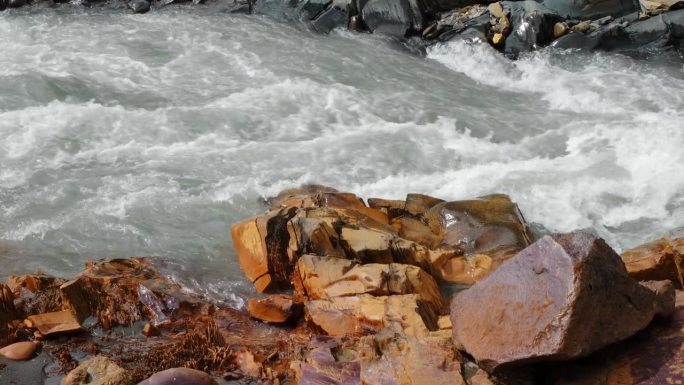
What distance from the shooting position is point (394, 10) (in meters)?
16.4

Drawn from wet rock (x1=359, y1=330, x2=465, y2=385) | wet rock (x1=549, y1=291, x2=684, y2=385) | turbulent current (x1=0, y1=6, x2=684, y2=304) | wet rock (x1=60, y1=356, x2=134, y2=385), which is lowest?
turbulent current (x1=0, y1=6, x2=684, y2=304)

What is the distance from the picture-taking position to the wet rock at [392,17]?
639 inches

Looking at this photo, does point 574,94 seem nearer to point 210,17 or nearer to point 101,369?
point 210,17

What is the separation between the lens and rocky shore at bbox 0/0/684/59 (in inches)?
594

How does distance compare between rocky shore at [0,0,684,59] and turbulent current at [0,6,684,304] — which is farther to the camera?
rocky shore at [0,0,684,59]

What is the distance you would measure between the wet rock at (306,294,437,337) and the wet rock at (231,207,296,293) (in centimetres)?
85

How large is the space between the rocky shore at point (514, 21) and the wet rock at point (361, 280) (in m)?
9.99

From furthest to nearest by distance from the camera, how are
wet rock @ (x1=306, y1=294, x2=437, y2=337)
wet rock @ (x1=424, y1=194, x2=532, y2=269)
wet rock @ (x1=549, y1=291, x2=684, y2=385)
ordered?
1. wet rock @ (x1=424, y1=194, x2=532, y2=269)
2. wet rock @ (x1=306, y1=294, x2=437, y2=337)
3. wet rock @ (x1=549, y1=291, x2=684, y2=385)

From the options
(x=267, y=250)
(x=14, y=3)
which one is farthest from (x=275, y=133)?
(x=14, y=3)

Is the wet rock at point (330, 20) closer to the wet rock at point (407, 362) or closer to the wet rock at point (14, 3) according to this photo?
the wet rock at point (14, 3)

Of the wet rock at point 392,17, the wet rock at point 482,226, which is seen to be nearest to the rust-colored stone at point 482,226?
the wet rock at point 482,226

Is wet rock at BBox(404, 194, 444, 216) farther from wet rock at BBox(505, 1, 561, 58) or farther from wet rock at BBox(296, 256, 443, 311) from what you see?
wet rock at BBox(505, 1, 561, 58)

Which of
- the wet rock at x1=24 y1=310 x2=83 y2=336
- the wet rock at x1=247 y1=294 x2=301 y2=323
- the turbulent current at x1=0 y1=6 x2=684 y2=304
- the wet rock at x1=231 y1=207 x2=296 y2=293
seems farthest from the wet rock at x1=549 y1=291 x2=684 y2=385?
the wet rock at x1=24 y1=310 x2=83 y2=336

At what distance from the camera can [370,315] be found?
5910 mm
